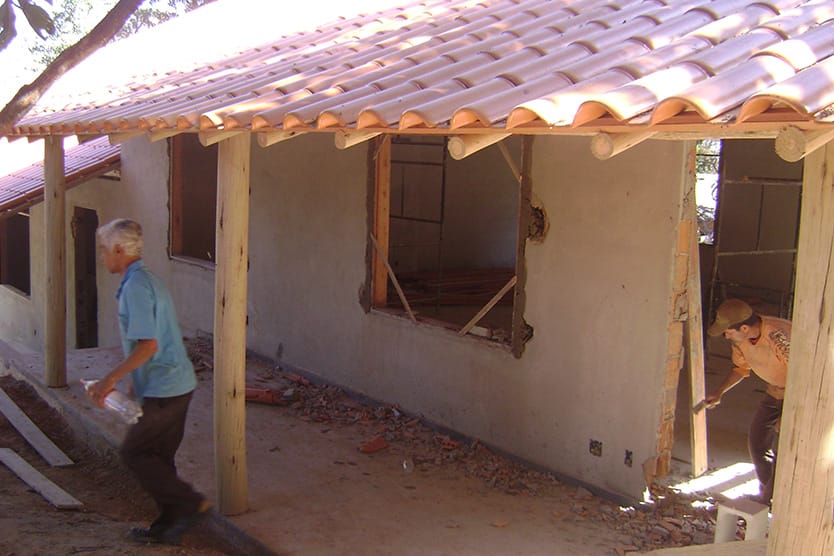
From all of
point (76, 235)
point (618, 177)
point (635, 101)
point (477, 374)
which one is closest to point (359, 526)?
point (477, 374)

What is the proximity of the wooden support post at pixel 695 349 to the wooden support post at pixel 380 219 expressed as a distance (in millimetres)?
3159

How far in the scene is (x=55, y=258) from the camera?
26.7ft

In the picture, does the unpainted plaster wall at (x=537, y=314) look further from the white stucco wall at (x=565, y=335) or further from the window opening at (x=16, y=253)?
the window opening at (x=16, y=253)

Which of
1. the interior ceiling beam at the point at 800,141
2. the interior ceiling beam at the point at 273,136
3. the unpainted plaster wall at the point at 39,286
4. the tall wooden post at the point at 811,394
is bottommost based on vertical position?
the unpainted plaster wall at the point at 39,286

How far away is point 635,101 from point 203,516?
139 inches

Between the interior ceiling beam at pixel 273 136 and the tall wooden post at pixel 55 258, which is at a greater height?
the interior ceiling beam at pixel 273 136

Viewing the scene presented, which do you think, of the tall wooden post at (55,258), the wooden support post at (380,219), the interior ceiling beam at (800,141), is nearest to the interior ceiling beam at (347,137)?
the interior ceiling beam at (800,141)

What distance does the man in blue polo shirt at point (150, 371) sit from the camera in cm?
445

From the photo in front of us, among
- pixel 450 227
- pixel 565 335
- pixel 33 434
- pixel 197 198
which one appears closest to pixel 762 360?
pixel 565 335

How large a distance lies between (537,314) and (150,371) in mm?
2873

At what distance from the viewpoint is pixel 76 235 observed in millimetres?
14094

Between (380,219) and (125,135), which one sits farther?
(380,219)

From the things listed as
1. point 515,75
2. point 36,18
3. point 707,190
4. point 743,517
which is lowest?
point 743,517

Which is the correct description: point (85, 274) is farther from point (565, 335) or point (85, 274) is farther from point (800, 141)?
point (800, 141)
